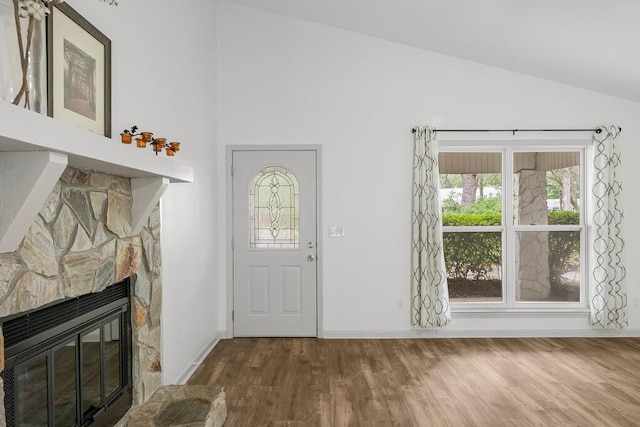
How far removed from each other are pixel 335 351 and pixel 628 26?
138 inches

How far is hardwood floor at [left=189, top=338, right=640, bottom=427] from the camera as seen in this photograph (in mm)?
2698

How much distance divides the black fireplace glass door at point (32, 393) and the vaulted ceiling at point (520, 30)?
3511 millimetres

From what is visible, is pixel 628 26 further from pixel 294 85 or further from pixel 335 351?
pixel 335 351

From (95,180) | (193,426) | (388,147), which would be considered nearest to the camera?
(95,180)

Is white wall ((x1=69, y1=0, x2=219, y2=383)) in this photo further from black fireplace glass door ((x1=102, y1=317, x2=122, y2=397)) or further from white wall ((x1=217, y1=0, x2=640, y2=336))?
black fireplace glass door ((x1=102, y1=317, x2=122, y2=397))

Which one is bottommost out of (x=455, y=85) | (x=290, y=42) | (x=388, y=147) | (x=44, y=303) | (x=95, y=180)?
(x=44, y=303)

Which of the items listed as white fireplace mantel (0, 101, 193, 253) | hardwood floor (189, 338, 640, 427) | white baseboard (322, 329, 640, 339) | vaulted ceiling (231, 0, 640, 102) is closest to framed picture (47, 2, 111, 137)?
white fireplace mantel (0, 101, 193, 253)

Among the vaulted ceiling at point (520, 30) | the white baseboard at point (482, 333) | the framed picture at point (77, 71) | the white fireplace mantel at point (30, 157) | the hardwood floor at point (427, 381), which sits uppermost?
the vaulted ceiling at point (520, 30)

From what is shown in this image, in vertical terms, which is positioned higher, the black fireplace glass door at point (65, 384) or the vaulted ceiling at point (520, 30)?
the vaulted ceiling at point (520, 30)

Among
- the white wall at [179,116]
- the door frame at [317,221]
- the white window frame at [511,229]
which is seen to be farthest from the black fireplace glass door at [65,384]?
the white window frame at [511,229]

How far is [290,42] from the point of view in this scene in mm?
4445

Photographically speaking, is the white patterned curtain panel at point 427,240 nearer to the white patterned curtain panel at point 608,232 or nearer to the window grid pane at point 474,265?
the window grid pane at point 474,265

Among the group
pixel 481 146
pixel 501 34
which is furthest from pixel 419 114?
pixel 501 34

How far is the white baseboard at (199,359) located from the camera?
3295 mm
